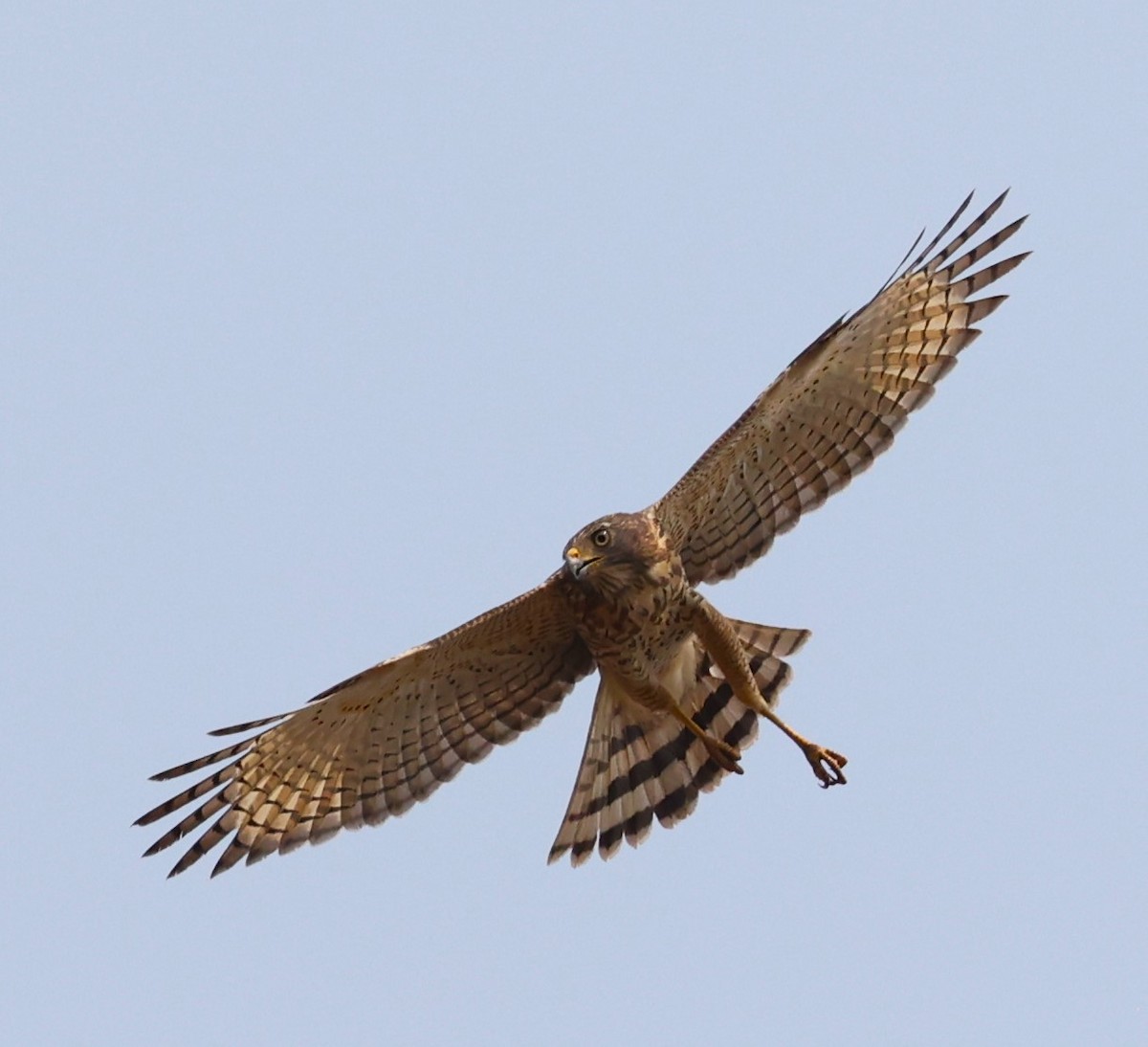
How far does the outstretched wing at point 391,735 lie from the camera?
37.0 ft

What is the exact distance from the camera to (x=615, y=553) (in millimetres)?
10961

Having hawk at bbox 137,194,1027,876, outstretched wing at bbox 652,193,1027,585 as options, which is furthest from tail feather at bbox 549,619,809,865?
outstretched wing at bbox 652,193,1027,585

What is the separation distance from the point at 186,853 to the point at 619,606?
2.30 metres

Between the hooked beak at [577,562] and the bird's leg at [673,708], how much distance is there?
842 millimetres

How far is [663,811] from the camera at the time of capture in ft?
38.9

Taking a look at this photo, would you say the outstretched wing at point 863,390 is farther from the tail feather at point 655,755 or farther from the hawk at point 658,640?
the tail feather at point 655,755

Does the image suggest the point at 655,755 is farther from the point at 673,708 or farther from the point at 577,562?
the point at 577,562

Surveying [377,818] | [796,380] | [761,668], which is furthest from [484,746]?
[796,380]

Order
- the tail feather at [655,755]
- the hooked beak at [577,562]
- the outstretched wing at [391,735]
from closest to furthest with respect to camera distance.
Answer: the hooked beak at [577,562] < the outstretched wing at [391,735] < the tail feather at [655,755]

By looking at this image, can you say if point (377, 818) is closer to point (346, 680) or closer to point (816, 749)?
point (346, 680)

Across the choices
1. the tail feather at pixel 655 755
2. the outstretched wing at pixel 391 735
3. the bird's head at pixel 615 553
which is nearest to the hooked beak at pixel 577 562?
the bird's head at pixel 615 553

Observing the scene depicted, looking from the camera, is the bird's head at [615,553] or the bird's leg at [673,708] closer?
the bird's head at [615,553]

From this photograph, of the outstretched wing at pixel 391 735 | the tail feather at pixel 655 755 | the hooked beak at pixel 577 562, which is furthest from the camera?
the tail feather at pixel 655 755

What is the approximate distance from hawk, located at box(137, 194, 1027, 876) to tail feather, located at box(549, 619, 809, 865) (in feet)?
0.05
